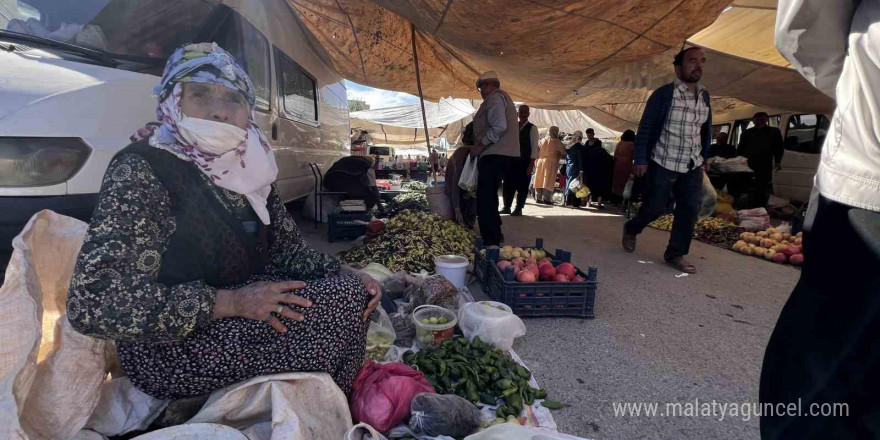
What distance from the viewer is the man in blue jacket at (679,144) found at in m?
4.36

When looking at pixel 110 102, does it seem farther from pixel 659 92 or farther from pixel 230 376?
pixel 659 92

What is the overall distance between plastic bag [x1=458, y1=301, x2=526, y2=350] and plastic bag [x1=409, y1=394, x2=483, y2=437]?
2.67 ft

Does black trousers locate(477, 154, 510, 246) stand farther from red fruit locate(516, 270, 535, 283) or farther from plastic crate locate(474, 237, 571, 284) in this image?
red fruit locate(516, 270, 535, 283)

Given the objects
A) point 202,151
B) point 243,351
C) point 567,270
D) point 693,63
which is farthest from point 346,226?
point 693,63

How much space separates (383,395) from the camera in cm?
183

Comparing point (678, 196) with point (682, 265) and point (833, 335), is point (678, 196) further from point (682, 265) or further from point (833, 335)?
point (833, 335)

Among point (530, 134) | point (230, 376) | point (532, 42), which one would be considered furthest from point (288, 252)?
point (530, 134)

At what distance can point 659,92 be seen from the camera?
4449 mm

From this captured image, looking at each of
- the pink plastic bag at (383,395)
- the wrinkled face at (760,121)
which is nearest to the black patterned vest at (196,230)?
the pink plastic bag at (383,395)

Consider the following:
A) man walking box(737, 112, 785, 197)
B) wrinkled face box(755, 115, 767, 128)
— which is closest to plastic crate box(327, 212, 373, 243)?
man walking box(737, 112, 785, 197)

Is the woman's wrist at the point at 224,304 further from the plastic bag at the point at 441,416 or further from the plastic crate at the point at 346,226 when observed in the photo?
the plastic crate at the point at 346,226

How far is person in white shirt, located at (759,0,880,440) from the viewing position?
42.0 inches

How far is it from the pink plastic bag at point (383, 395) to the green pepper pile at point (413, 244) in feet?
6.92

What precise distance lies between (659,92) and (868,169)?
382 centimetres
